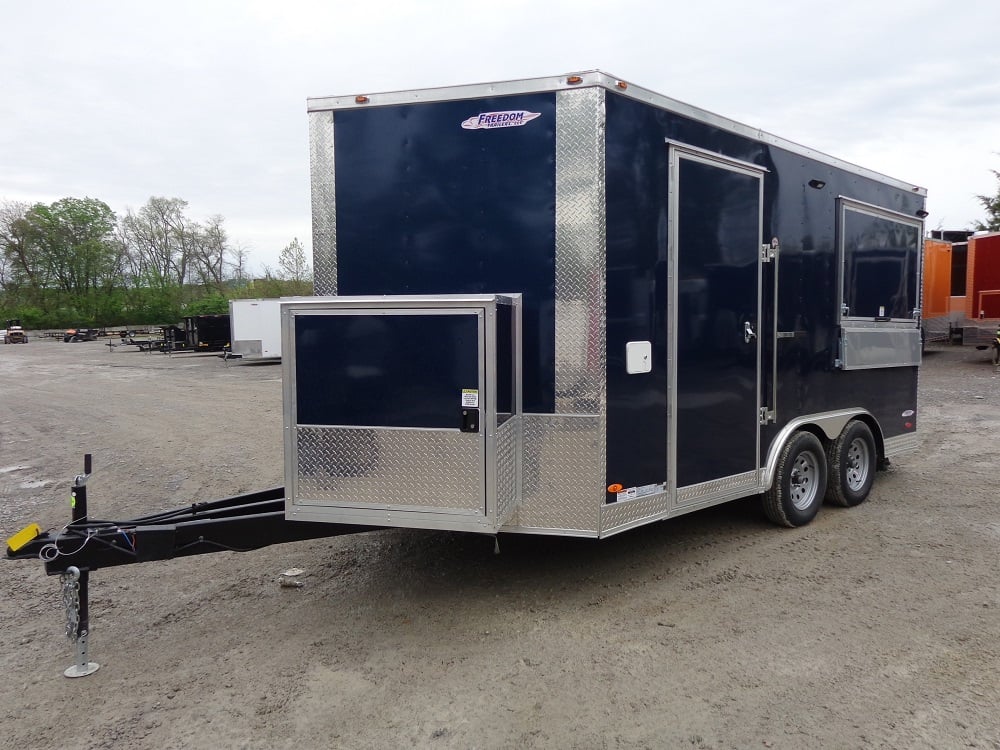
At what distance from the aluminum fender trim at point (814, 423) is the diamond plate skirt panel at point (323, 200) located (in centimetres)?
335

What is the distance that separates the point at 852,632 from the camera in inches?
157

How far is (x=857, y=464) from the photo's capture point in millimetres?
6582

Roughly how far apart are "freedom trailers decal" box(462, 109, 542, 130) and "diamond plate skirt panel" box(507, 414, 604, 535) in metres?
1.67

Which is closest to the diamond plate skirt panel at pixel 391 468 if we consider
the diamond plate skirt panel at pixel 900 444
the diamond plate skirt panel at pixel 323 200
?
the diamond plate skirt panel at pixel 323 200

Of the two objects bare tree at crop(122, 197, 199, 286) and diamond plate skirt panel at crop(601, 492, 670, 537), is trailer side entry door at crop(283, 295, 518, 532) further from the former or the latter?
bare tree at crop(122, 197, 199, 286)

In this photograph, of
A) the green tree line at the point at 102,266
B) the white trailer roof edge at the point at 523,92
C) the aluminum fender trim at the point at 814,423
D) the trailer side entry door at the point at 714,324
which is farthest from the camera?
the green tree line at the point at 102,266

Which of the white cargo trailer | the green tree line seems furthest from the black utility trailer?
the green tree line

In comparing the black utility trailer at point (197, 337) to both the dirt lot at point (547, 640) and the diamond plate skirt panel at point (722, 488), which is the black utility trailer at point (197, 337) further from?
the diamond plate skirt panel at point (722, 488)

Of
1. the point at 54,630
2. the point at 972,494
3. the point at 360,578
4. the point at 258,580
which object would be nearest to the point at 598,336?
the point at 360,578

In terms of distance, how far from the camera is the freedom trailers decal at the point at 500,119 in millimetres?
4180

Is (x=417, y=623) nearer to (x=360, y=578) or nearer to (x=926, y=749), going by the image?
(x=360, y=578)

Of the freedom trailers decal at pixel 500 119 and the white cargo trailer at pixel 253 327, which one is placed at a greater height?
the freedom trailers decal at pixel 500 119

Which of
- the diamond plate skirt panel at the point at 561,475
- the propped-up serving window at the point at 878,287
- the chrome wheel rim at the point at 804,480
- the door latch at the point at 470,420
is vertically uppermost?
the propped-up serving window at the point at 878,287

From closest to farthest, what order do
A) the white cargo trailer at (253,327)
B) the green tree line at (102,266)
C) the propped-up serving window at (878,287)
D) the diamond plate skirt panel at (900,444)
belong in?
the propped-up serving window at (878,287) < the diamond plate skirt panel at (900,444) < the white cargo trailer at (253,327) < the green tree line at (102,266)
